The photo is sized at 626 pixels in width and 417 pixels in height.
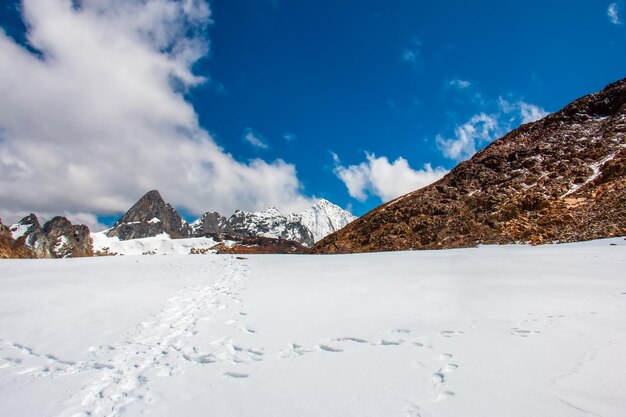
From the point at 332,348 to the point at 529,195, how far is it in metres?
27.7

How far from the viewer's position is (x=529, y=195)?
27.1 meters

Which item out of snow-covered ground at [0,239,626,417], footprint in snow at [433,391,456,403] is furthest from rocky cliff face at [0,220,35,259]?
footprint in snow at [433,391,456,403]

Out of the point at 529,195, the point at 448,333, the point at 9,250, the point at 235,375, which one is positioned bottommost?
the point at 235,375

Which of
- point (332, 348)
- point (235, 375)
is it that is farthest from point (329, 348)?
point (235, 375)

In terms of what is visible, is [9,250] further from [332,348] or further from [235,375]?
[332,348]

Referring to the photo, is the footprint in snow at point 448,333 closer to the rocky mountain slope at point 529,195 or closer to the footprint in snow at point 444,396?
the footprint in snow at point 444,396

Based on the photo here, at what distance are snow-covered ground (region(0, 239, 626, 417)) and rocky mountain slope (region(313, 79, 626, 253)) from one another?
14.3m

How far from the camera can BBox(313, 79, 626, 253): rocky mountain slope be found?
22.9 meters

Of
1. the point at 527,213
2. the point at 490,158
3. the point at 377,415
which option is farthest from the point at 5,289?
the point at 490,158

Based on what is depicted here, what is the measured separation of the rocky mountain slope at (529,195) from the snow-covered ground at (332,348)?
14.3 meters

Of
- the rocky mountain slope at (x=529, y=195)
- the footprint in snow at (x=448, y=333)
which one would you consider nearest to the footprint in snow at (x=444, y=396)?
the footprint in snow at (x=448, y=333)

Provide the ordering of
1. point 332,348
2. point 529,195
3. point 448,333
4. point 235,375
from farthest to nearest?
1. point 529,195
2. point 448,333
3. point 332,348
4. point 235,375

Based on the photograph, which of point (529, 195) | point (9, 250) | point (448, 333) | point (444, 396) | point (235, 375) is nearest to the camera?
point (444, 396)

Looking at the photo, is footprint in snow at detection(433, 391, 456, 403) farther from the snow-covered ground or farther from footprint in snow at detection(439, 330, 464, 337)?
footprint in snow at detection(439, 330, 464, 337)
